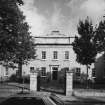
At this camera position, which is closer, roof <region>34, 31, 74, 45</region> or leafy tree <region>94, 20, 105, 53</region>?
leafy tree <region>94, 20, 105, 53</region>

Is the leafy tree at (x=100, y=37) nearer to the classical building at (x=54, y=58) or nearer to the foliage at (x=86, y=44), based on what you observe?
the foliage at (x=86, y=44)

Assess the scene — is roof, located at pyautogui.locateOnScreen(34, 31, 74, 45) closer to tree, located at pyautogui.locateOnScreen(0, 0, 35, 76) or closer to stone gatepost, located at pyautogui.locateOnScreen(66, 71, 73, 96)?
tree, located at pyautogui.locateOnScreen(0, 0, 35, 76)

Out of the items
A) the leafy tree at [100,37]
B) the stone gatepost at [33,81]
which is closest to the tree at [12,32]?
the stone gatepost at [33,81]

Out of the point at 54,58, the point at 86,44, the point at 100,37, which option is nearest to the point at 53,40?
the point at 54,58

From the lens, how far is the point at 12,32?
29.8 m

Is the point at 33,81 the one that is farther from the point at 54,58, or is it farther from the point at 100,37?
the point at 54,58

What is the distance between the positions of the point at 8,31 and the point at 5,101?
24.8 metres

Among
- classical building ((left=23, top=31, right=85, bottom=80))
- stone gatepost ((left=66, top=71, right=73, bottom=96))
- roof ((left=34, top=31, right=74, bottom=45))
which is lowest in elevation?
stone gatepost ((left=66, top=71, right=73, bottom=96))

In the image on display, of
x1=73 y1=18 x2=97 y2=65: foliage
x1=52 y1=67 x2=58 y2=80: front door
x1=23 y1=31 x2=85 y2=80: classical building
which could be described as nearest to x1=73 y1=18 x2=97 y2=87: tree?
x1=73 y1=18 x2=97 y2=65: foliage

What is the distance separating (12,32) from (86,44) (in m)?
9.84

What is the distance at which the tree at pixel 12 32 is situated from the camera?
2792 cm

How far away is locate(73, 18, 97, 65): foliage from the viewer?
105 feet

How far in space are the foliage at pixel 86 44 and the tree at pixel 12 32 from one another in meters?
7.45

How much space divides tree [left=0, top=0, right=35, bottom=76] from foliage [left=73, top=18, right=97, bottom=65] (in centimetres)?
745
